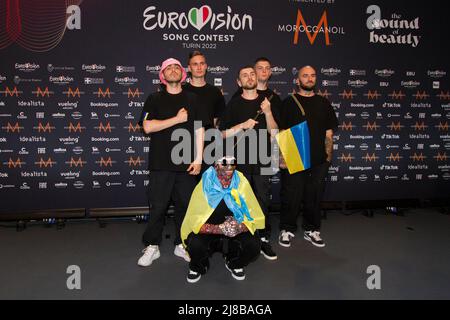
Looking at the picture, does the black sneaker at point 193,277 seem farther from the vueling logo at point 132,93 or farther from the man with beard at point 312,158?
the vueling logo at point 132,93

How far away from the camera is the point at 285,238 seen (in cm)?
342

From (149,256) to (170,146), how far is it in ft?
3.09

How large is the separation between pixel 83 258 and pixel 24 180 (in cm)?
156

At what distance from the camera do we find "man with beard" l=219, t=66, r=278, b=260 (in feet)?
10.1

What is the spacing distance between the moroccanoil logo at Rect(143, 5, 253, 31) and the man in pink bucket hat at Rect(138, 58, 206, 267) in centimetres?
147

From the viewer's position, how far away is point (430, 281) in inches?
107

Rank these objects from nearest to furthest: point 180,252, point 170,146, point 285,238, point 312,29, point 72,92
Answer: point 170,146 < point 180,252 < point 285,238 < point 72,92 < point 312,29

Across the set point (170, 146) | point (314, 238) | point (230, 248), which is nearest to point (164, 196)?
point (170, 146)

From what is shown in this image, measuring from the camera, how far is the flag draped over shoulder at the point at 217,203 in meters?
2.61

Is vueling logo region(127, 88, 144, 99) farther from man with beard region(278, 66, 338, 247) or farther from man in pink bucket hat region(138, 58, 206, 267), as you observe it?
man with beard region(278, 66, 338, 247)

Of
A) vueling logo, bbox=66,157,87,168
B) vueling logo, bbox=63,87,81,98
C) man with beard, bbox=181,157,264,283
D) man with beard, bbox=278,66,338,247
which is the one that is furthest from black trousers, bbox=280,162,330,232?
vueling logo, bbox=63,87,81,98

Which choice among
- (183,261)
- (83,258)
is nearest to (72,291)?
(83,258)

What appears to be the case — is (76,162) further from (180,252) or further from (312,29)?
(312,29)
